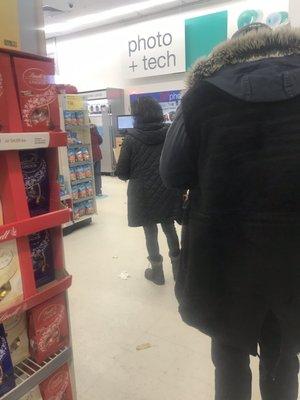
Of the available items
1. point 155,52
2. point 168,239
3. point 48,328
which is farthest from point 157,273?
point 155,52

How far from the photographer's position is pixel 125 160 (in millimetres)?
2744

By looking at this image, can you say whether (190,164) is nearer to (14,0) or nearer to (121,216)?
(14,0)

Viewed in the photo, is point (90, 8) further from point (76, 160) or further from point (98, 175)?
point (76, 160)

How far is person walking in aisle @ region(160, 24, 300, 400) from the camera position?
0.97 meters

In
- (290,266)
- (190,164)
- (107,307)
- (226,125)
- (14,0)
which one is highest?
(14,0)

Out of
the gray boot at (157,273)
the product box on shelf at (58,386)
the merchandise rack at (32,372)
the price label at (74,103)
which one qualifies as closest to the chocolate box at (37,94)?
the merchandise rack at (32,372)

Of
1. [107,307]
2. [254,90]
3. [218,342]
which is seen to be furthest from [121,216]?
[254,90]

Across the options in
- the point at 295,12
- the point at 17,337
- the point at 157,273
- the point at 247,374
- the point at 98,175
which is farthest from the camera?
the point at 98,175

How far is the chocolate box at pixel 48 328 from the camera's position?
1209 millimetres

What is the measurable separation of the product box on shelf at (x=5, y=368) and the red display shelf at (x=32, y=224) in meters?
0.29

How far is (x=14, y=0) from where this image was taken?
1035 mm

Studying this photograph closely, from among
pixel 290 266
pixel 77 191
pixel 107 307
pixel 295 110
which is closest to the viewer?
pixel 295 110

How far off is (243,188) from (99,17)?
912 cm

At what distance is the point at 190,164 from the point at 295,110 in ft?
1.08
